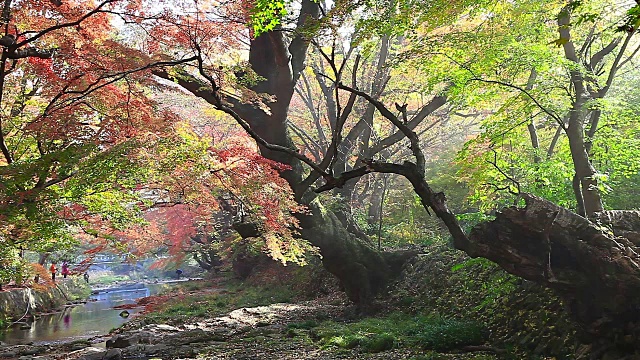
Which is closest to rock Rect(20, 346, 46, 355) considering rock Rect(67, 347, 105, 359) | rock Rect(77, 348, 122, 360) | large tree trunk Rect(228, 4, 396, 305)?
rock Rect(67, 347, 105, 359)

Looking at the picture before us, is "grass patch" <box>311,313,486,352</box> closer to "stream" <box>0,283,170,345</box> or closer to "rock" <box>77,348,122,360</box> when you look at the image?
"rock" <box>77,348,122,360</box>

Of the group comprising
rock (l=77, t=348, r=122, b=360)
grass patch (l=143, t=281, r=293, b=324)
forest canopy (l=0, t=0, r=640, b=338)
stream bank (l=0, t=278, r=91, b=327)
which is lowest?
rock (l=77, t=348, r=122, b=360)

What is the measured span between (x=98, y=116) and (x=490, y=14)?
23.3ft

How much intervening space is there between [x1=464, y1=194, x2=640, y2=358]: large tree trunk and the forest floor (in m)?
0.65

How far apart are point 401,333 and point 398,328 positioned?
528 mm

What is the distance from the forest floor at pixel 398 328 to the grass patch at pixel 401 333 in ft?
0.05

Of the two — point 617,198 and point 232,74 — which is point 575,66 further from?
point 232,74

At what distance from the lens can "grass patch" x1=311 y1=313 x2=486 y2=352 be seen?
6.44 meters

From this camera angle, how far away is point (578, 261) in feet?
16.8

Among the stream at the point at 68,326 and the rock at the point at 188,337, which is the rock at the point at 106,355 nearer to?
the rock at the point at 188,337

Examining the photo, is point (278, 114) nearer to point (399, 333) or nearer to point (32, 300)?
point (399, 333)

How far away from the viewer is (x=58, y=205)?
6711mm

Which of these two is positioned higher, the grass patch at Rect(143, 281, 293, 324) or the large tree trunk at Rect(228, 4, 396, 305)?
the large tree trunk at Rect(228, 4, 396, 305)

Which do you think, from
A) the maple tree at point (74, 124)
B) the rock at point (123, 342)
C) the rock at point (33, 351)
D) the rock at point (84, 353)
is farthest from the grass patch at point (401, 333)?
the rock at point (33, 351)
